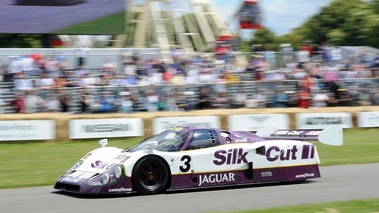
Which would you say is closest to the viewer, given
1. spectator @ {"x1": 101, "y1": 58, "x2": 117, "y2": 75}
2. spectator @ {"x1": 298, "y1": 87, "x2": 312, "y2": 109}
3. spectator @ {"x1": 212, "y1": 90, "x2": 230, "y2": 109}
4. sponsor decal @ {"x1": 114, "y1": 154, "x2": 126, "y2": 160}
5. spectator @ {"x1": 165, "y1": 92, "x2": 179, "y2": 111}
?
sponsor decal @ {"x1": 114, "y1": 154, "x2": 126, "y2": 160}

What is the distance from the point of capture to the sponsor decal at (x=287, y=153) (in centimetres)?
1038

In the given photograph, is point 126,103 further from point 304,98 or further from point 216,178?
point 216,178

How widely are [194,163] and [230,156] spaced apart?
0.64 meters

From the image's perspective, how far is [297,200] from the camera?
28.3 feet

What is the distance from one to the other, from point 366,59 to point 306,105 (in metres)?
5.24

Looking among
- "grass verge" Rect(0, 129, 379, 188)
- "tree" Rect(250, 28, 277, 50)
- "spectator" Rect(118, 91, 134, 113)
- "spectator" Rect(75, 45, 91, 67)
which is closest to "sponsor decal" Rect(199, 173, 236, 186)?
"grass verge" Rect(0, 129, 379, 188)

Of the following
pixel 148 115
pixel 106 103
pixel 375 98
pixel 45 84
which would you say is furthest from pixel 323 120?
pixel 45 84

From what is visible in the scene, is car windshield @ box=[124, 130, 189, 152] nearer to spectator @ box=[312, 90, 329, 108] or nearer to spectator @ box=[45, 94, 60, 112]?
spectator @ box=[45, 94, 60, 112]

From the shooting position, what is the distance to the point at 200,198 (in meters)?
8.92

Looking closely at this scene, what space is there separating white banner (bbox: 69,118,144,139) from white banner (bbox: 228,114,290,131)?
2635mm

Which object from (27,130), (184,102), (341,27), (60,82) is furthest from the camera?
(341,27)

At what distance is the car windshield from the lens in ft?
32.0

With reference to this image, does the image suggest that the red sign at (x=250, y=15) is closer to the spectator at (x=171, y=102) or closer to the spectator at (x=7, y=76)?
the spectator at (x=171, y=102)

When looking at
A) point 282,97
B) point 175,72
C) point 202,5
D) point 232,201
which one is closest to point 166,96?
point 175,72
